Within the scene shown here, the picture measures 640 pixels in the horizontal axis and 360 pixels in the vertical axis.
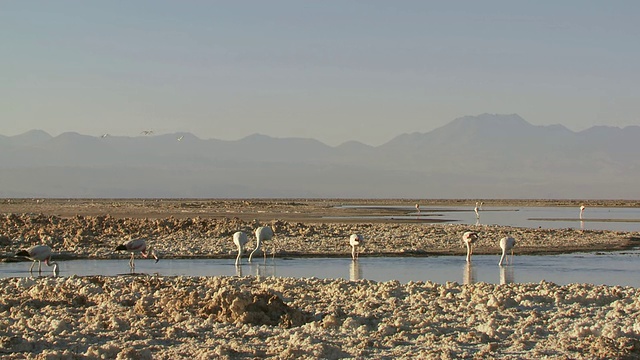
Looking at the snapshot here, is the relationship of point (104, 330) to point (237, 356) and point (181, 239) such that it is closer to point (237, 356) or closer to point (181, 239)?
point (237, 356)

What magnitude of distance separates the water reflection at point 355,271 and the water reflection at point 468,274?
2.56 m

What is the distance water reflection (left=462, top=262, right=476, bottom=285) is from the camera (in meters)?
19.7

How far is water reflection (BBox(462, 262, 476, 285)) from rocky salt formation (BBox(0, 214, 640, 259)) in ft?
11.2

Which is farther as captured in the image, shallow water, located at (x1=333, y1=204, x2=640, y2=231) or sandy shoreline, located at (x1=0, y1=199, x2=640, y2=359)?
shallow water, located at (x1=333, y1=204, x2=640, y2=231)

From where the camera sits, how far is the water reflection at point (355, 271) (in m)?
20.5

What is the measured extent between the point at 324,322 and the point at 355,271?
10.6 metres

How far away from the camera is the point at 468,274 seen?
21.5 metres

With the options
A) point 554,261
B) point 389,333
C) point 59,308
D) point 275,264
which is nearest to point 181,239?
point 275,264

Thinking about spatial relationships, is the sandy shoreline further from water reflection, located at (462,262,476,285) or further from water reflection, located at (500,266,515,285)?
water reflection, located at (500,266,515,285)

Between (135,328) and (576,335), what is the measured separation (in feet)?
19.1

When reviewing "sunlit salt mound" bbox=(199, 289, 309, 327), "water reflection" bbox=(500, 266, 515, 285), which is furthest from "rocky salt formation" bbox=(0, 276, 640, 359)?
"water reflection" bbox=(500, 266, 515, 285)

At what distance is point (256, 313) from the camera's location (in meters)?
11.9

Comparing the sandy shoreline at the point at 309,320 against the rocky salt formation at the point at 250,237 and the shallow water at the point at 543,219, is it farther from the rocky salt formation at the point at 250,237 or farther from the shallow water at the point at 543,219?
the shallow water at the point at 543,219

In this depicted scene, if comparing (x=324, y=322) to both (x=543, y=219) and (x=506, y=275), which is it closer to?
(x=506, y=275)
